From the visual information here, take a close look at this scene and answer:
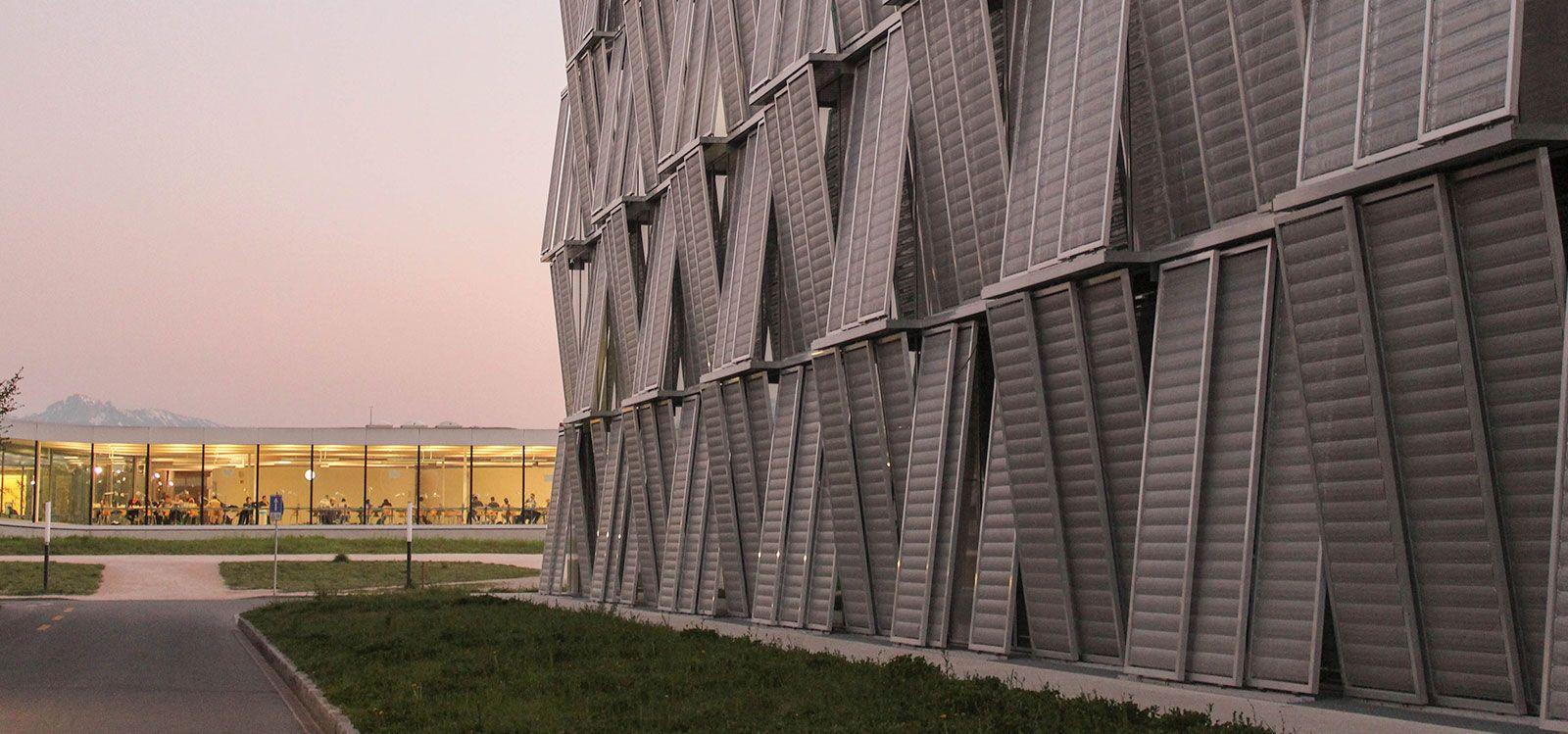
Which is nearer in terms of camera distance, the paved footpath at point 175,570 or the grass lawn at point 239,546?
the paved footpath at point 175,570

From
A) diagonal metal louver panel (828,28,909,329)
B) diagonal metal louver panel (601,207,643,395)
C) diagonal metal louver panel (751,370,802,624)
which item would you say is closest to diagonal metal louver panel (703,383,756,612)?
diagonal metal louver panel (751,370,802,624)

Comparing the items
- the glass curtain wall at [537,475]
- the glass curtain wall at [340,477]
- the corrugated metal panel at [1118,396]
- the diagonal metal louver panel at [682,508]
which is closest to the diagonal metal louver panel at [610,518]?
the diagonal metal louver panel at [682,508]

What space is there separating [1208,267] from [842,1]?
10791mm

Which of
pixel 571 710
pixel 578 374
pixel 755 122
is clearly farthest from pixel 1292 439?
pixel 578 374

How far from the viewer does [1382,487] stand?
12.9 m

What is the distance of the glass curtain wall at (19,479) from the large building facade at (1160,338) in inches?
2473

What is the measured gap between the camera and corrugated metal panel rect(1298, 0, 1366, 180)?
1323 centimetres

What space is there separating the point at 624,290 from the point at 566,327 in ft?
24.9

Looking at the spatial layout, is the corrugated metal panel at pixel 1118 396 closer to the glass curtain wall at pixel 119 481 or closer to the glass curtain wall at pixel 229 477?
the glass curtain wall at pixel 119 481

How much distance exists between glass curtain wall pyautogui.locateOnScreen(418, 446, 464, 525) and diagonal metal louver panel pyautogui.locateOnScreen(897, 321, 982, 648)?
229ft

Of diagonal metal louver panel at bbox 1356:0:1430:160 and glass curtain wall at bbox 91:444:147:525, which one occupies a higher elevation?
diagonal metal louver panel at bbox 1356:0:1430:160

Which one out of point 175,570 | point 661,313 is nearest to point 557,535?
point 661,313

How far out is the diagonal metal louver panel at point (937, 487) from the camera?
20328 millimetres

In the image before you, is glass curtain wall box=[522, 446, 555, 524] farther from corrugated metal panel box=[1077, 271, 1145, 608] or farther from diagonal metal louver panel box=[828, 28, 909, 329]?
corrugated metal panel box=[1077, 271, 1145, 608]
